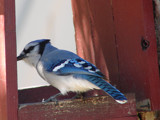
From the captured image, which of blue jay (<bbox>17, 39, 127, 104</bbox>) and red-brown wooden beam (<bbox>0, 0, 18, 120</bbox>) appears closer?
red-brown wooden beam (<bbox>0, 0, 18, 120</bbox>)

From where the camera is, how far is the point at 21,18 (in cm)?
304

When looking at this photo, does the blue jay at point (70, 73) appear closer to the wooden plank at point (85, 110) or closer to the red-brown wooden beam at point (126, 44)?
the wooden plank at point (85, 110)

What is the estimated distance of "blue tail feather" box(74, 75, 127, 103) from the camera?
175 centimetres

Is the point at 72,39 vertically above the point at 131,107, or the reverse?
the point at 72,39

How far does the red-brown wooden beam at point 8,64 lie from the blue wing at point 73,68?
0.40 meters

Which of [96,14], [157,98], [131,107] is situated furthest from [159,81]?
[96,14]

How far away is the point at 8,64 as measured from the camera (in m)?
1.71

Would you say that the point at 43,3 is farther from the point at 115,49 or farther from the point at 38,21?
the point at 115,49

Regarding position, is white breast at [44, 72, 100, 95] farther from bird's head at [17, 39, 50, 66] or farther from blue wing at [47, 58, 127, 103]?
bird's head at [17, 39, 50, 66]

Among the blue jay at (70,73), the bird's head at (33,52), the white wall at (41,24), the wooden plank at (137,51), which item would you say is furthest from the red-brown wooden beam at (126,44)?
the white wall at (41,24)

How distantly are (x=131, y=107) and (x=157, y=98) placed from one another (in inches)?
8.9

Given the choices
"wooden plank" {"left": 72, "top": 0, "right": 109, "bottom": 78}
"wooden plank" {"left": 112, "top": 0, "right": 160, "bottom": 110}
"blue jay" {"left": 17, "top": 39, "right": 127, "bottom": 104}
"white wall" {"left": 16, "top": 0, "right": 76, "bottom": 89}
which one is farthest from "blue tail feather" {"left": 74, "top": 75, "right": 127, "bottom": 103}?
"white wall" {"left": 16, "top": 0, "right": 76, "bottom": 89}

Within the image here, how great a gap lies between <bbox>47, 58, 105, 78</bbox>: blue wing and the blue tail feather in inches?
0.8

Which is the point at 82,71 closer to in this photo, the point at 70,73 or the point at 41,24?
the point at 70,73
